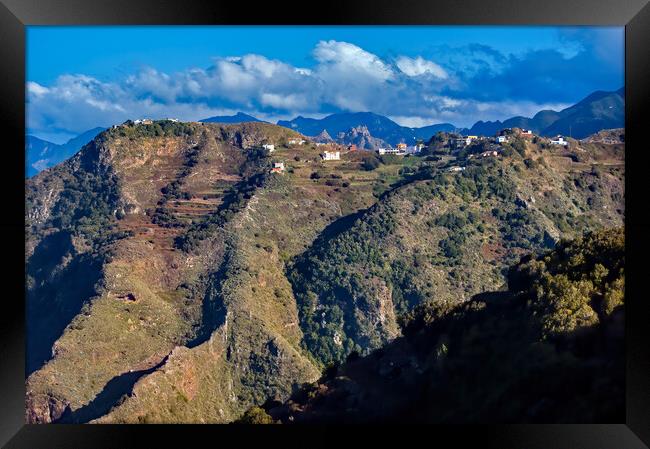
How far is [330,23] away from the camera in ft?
15.6

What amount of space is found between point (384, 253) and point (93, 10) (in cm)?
2182

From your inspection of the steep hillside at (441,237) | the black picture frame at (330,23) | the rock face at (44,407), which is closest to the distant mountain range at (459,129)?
the steep hillside at (441,237)

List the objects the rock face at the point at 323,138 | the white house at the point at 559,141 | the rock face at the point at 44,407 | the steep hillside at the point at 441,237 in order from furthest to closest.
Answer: the rock face at the point at 323,138 → the white house at the point at 559,141 → the steep hillside at the point at 441,237 → the rock face at the point at 44,407

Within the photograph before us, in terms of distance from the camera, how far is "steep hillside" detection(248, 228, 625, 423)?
5.33 metres

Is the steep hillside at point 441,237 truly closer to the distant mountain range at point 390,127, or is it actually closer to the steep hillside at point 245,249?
the steep hillside at point 245,249

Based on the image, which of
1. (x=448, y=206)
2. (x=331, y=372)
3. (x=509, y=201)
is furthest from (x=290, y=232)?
(x=331, y=372)

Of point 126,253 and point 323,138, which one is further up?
point 323,138

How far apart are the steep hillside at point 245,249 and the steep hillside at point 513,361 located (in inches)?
325

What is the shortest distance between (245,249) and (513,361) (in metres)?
20.1

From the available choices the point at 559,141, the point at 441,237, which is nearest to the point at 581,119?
the point at 559,141

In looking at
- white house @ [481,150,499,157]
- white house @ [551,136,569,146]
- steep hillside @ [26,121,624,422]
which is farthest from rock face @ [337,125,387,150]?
white house @ [551,136,569,146]

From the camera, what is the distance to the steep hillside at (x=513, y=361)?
5.33 m

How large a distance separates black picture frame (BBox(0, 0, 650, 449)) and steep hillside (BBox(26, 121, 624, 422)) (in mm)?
10978

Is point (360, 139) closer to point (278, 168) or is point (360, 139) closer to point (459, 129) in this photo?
point (459, 129)
